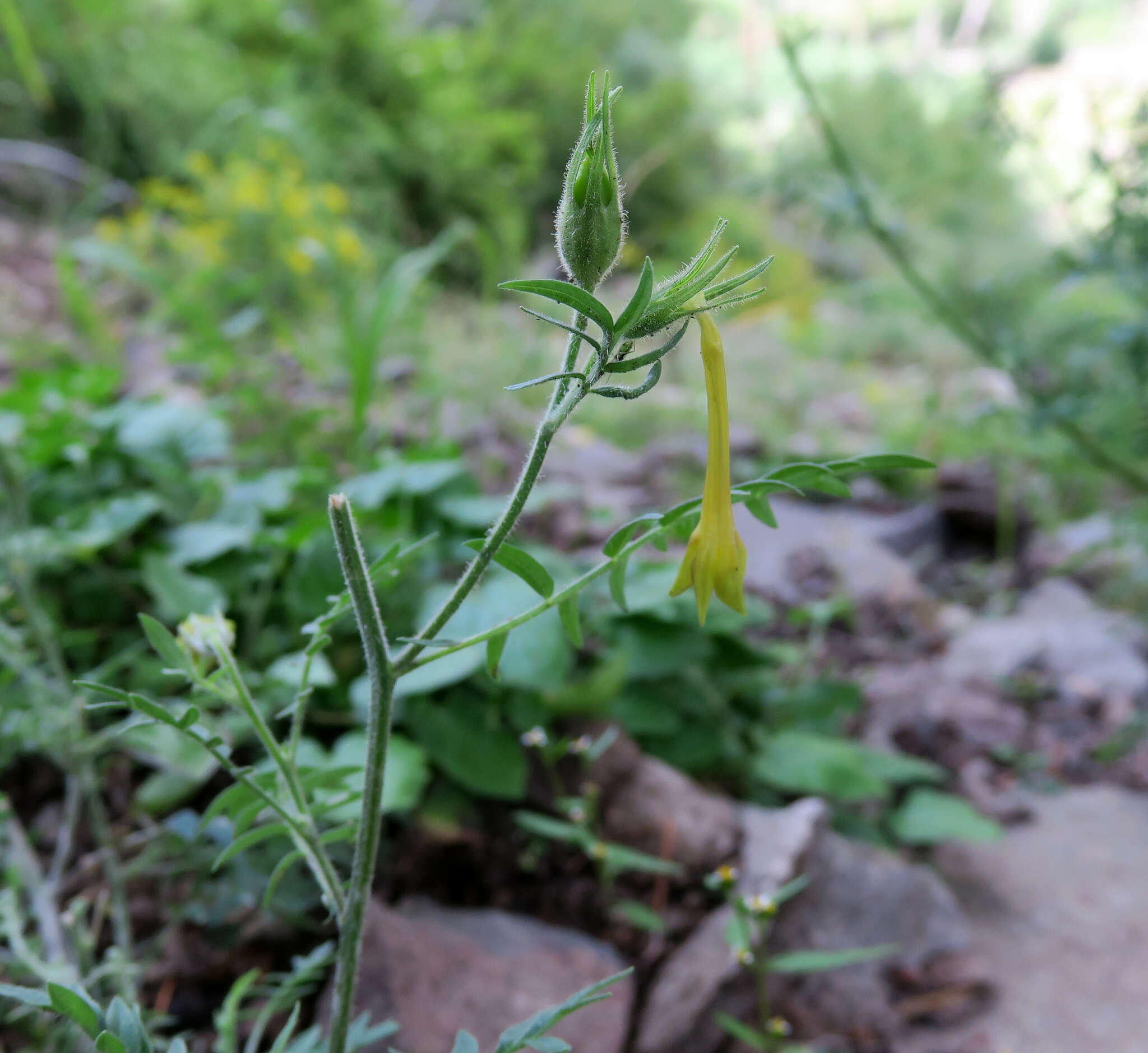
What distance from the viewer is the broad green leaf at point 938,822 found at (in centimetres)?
133

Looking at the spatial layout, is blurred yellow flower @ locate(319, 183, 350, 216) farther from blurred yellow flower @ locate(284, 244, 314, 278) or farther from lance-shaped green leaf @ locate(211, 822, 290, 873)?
lance-shaped green leaf @ locate(211, 822, 290, 873)

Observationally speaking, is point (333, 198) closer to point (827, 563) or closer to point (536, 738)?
point (827, 563)

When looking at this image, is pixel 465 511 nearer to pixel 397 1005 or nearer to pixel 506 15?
pixel 397 1005

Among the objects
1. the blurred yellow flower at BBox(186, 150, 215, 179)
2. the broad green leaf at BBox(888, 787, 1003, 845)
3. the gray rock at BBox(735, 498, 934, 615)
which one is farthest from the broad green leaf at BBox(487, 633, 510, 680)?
the blurred yellow flower at BBox(186, 150, 215, 179)

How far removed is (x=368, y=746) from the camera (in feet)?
1.72

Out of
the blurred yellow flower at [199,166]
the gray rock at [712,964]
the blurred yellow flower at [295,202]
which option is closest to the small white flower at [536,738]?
the gray rock at [712,964]

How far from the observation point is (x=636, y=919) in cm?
109

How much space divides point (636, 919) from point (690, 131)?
6.64 m

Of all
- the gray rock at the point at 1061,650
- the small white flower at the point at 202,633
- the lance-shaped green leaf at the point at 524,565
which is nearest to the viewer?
the lance-shaped green leaf at the point at 524,565

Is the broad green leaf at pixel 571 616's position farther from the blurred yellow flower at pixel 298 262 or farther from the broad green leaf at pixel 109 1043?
the blurred yellow flower at pixel 298 262

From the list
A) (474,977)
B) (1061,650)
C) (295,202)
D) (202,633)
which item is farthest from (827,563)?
(295,202)

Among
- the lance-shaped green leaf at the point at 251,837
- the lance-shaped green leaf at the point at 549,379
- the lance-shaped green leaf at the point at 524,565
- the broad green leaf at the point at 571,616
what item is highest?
the lance-shaped green leaf at the point at 549,379

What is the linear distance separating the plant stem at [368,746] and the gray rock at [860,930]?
0.75 metres

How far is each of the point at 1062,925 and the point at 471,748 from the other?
3.29 feet
